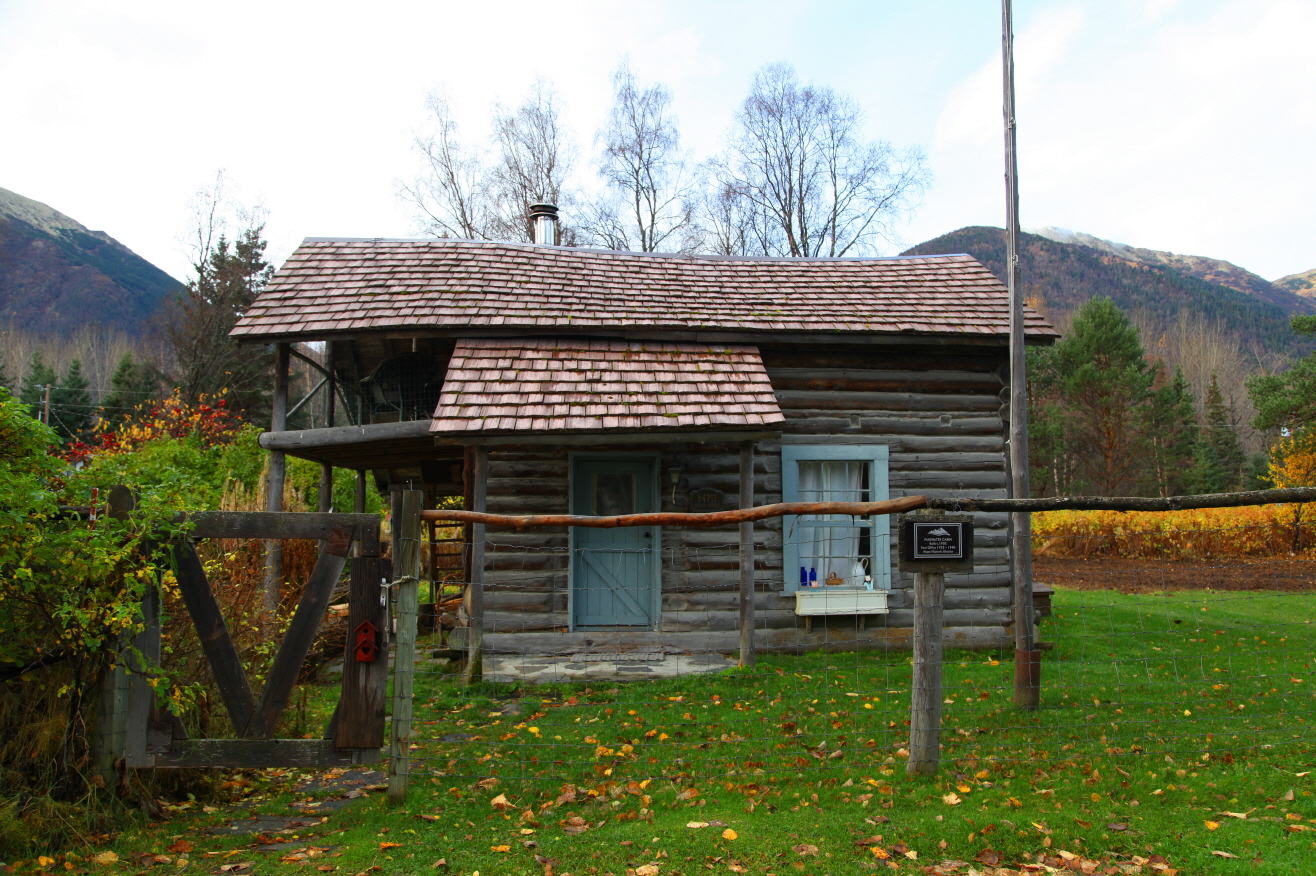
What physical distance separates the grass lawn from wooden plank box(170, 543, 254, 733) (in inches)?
24.0

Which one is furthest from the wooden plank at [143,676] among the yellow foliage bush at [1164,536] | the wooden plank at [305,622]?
the yellow foliage bush at [1164,536]

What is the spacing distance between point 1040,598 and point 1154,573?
1065 centimetres

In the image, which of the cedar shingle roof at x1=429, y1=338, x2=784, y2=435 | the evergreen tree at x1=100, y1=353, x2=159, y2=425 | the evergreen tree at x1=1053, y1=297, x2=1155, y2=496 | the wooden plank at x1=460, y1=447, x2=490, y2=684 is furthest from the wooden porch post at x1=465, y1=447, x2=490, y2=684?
the evergreen tree at x1=100, y1=353, x2=159, y2=425

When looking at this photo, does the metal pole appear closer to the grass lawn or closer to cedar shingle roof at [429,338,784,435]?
the grass lawn

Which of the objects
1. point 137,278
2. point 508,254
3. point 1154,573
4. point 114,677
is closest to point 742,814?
point 114,677

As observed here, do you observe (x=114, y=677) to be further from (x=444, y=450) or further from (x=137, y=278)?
(x=137, y=278)

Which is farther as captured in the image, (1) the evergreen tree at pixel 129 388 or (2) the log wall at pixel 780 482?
(1) the evergreen tree at pixel 129 388

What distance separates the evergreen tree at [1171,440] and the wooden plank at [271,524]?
3604 cm

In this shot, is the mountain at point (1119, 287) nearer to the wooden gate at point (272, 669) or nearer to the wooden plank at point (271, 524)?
the wooden plank at point (271, 524)

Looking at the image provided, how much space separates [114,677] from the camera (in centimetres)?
441

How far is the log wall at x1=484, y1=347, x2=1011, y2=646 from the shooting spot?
367 inches

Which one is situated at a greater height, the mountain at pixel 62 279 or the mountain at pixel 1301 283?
the mountain at pixel 1301 283

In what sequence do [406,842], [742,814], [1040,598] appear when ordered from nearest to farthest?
[406,842], [742,814], [1040,598]

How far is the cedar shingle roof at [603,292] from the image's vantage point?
9.85m
